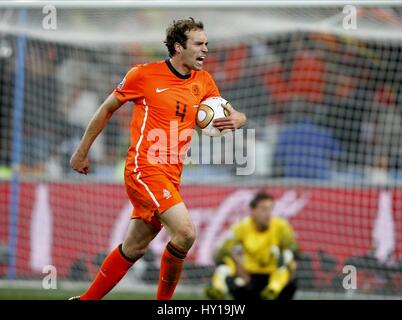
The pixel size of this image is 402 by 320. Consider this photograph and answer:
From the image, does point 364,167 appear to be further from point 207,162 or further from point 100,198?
point 100,198

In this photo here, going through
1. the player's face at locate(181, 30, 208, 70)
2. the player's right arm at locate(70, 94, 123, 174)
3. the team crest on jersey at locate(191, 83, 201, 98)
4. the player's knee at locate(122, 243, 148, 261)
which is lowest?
the player's knee at locate(122, 243, 148, 261)

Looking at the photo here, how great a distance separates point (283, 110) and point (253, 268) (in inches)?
106

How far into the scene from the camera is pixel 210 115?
22.4ft

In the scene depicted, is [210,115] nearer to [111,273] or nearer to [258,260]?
[111,273]

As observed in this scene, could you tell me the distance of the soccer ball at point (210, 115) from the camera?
684 centimetres

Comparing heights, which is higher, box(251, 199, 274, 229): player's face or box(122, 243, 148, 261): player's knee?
box(251, 199, 274, 229): player's face

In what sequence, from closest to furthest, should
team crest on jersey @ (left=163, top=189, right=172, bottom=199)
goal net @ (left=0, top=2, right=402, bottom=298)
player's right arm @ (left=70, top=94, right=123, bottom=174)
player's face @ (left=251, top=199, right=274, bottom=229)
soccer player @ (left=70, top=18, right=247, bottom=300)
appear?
team crest on jersey @ (left=163, top=189, right=172, bottom=199) → soccer player @ (left=70, top=18, right=247, bottom=300) → player's right arm @ (left=70, top=94, right=123, bottom=174) → player's face @ (left=251, top=199, right=274, bottom=229) → goal net @ (left=0, top=2, right=402, bottom=298)

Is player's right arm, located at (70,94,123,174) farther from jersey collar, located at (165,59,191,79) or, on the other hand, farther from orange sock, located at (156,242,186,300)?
orange sock, located at (156,242,186,300)

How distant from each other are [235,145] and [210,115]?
14.4 ft

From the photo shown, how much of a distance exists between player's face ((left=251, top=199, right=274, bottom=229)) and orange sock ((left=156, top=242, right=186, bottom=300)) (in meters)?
3.17

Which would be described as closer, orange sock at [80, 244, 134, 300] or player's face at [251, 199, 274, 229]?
orange sock at [80, 244, 134, 300]

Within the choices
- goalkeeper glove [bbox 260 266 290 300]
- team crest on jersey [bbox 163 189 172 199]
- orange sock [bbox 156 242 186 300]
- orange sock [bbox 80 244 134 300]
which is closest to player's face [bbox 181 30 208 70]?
team crest on jersey [bbox 163 189 172 199]

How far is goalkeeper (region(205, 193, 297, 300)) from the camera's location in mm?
9617

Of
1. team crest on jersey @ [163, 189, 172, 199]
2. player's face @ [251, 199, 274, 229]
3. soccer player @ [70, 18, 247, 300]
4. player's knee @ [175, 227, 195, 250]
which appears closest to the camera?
player's knee @ [175, 227, 195, 250]
